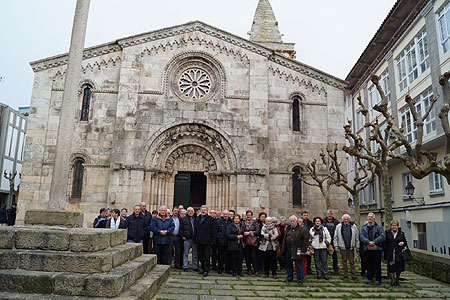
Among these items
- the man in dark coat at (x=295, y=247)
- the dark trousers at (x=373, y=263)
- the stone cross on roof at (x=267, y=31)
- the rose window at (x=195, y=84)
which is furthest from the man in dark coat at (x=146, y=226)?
the stone cross on roof at (x=267, y=31)

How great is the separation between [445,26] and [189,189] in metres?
13.7

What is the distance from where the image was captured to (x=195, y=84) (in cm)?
1823

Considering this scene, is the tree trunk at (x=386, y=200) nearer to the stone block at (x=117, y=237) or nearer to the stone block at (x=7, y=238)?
Result: the stone block at (x=117, y=237)

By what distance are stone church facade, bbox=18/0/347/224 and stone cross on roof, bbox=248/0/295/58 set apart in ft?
44.4

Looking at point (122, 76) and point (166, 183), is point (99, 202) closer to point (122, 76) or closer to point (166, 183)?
point (166, 183)

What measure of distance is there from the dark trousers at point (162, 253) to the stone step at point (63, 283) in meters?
4.43

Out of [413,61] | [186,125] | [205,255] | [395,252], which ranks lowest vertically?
[205,255]

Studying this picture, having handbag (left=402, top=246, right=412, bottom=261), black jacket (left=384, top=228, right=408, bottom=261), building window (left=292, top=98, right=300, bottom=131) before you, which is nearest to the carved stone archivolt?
building window (left=292, top=98, right=300, bottom=131)

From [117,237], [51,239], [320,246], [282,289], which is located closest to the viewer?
[51,239]

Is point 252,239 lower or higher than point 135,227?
lower

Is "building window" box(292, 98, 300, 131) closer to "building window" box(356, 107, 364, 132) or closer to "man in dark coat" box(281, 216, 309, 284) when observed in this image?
"man in dark coat" box(281, 216, 309, 284)

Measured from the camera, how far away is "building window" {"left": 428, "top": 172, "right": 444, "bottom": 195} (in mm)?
17092

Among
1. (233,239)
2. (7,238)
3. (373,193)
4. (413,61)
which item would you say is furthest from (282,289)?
(373,193)

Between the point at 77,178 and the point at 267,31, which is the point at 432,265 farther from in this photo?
the point at 267,31
